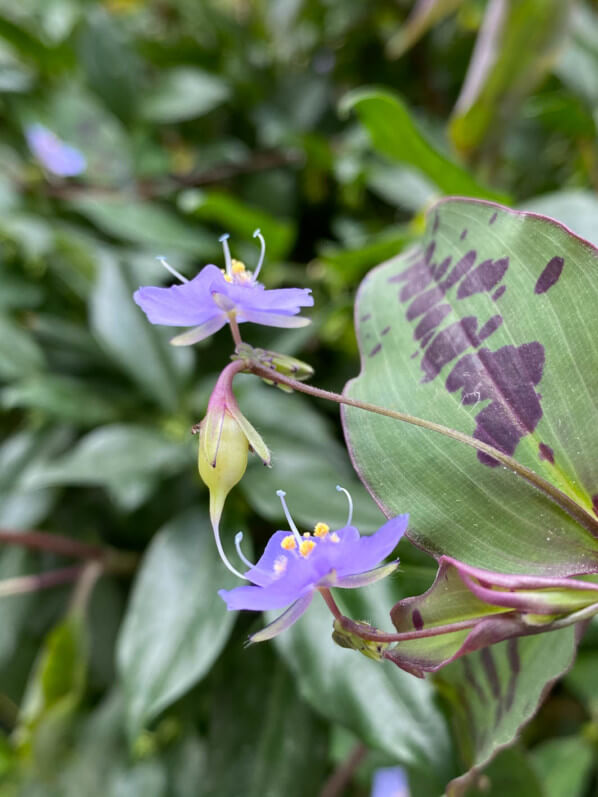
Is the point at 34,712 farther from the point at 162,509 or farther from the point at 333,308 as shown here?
the point at 333,308

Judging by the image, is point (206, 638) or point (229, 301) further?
point (206, 638)

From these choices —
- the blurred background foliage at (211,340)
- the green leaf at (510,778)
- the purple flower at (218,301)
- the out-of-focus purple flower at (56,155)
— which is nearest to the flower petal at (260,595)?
the purple flower at (218,301)

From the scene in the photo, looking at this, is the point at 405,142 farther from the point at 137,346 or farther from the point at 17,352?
the point at 17,352

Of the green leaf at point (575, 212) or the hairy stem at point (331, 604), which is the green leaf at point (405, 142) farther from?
the hairy stem at point (331, 604)

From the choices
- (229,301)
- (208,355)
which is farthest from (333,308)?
(229,301)

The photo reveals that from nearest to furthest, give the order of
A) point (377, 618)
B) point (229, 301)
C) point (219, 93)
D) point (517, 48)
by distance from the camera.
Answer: point (229, 301) → point (377, 618) → point (517, 48) → point (219, 93)

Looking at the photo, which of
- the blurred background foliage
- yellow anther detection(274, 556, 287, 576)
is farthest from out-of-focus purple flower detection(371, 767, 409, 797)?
yellow anther detection(274, 556, 287, 576)

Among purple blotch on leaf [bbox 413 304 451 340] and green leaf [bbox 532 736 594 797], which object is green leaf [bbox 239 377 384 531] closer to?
purple blotch on leaf [bbox 413 304 451 340]

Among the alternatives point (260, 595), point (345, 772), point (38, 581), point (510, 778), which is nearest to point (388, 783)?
point (345, 772)
